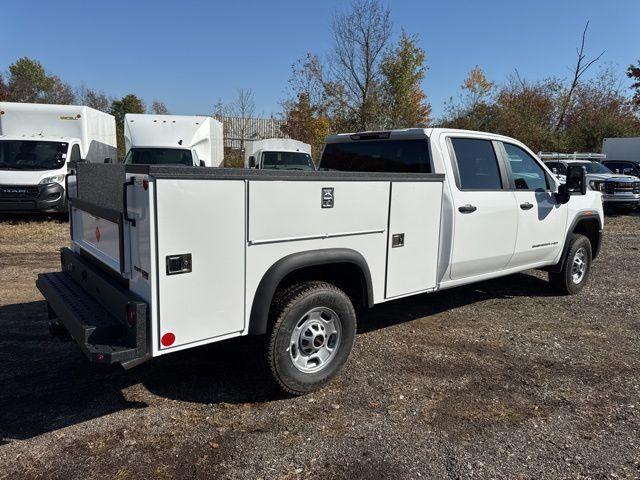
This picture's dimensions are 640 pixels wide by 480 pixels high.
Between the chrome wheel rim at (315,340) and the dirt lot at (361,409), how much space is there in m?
0.26

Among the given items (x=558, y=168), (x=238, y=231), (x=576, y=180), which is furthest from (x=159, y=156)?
(x=558, y=168)

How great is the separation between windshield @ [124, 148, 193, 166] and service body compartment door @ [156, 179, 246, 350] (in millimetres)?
10399

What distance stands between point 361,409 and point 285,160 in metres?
13.2


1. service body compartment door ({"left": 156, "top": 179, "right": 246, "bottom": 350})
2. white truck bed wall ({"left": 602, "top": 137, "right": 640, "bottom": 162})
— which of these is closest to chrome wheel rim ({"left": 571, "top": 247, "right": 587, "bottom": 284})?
service body compartment door ({"left": 156, "top": 179, "right": 246, "bottom": 350})

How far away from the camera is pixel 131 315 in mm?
2979

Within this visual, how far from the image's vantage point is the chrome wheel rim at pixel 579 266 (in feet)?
22.4

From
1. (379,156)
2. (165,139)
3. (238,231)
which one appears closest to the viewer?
(238,231)

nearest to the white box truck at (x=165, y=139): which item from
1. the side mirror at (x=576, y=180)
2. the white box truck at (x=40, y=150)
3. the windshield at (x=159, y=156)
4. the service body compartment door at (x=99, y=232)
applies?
the windshield at (x=159, y=156)

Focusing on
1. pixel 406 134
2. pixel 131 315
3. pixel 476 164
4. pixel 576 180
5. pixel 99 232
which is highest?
pixel 406 134

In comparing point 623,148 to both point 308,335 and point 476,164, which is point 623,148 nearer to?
point 476,164

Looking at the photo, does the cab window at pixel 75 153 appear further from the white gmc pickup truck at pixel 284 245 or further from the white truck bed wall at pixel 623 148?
the white truck bed wall at pixel 623 148

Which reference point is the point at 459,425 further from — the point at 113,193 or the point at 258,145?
the point at 258,145

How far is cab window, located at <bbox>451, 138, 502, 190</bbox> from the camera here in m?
4.97

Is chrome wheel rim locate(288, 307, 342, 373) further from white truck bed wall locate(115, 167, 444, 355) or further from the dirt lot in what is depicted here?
white truck bed wall locate(115, 167, 444, 355)
